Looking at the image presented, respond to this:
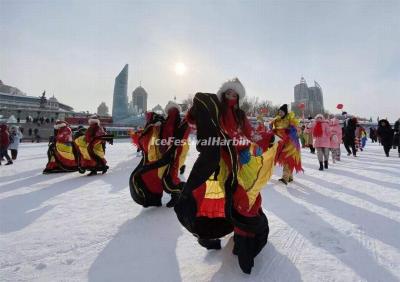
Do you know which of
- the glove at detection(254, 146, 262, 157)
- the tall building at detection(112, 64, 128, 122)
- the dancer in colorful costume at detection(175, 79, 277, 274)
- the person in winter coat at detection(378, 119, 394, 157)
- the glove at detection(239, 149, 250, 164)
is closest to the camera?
the dancer in colorful costume at detection(175, 79, 277, 274)

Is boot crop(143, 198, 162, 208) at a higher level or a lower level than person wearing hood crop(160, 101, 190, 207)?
lower

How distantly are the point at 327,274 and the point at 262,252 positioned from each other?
22.0 inches

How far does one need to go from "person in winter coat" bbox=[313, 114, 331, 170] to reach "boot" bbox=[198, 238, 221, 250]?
5.98m

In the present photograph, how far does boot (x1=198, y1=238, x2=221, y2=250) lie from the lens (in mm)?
2451

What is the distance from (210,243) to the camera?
248cm

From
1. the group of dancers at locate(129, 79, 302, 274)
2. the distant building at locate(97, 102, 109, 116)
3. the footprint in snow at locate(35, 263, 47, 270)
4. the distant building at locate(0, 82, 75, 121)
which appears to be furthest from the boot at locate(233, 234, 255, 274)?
the distant building at locate(97, 102, 109, 116)

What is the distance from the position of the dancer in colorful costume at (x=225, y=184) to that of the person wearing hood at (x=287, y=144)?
3554 mm

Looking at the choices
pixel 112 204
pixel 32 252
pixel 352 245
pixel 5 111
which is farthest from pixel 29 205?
pixel 5 111

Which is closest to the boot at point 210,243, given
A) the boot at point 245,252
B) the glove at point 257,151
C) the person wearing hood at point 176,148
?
the boot at point 245,252

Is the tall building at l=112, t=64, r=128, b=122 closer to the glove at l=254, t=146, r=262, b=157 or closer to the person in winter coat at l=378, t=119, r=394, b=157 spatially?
the person in winter coat at l=378, t=119, r=394, b=157

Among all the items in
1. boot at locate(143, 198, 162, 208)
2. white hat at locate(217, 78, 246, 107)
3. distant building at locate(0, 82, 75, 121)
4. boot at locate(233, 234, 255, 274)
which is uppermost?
distant building at locate(0, 82, 75, 121)

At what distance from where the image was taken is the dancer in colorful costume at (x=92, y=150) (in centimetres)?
708

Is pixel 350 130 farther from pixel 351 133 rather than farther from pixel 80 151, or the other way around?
pixel 80 151

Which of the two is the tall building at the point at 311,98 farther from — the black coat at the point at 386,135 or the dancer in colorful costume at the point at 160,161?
the dancer in colorful costume at the point at 160,161
